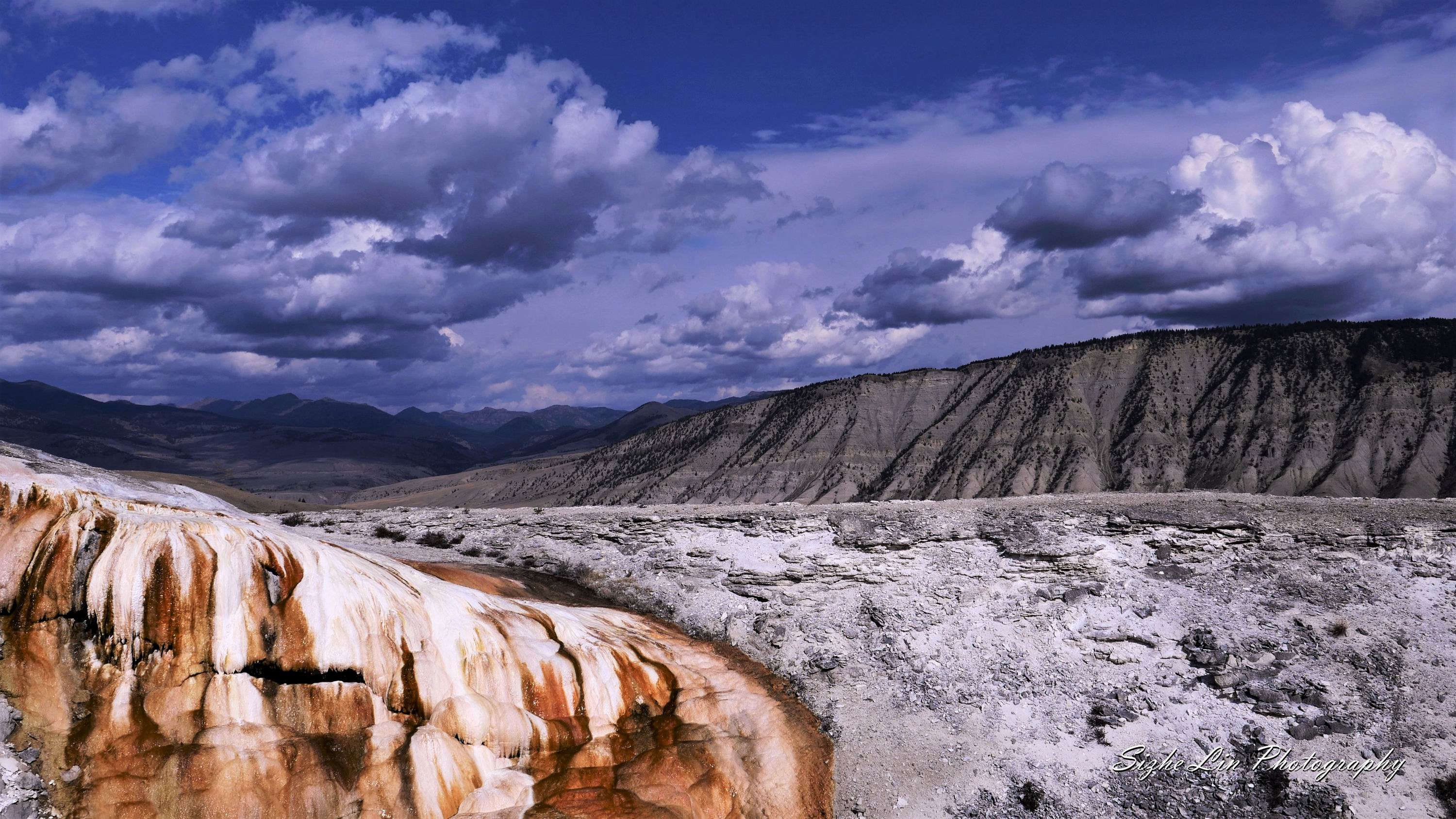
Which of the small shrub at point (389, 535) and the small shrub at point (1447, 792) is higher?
the small shrub at point (389, 535)

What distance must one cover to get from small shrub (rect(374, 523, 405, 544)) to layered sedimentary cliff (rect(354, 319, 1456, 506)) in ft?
210

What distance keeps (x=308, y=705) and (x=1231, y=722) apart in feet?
54.1

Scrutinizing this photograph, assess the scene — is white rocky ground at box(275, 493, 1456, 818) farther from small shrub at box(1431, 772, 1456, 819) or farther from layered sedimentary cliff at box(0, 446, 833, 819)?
layered sedimentary cliff at box(0, 446, 833, 819)

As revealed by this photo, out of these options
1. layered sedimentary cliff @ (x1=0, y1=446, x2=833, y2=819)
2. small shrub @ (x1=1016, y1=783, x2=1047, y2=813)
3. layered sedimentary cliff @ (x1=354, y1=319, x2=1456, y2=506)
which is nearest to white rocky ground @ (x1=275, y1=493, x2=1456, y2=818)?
small shrub @ (x1=1016, y1=783, x2=1047, y2=813)

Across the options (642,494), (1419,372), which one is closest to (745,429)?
(642,494)

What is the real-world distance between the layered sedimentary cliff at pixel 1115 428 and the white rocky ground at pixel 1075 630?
61.0 m

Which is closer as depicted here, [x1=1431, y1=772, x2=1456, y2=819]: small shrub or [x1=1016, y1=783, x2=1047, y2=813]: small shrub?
[x1=1431, y1=772, x2=1456, y2=819]: small shrub

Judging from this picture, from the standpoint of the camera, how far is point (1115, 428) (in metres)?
89.3

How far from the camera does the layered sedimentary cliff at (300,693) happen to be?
34.8 feet
